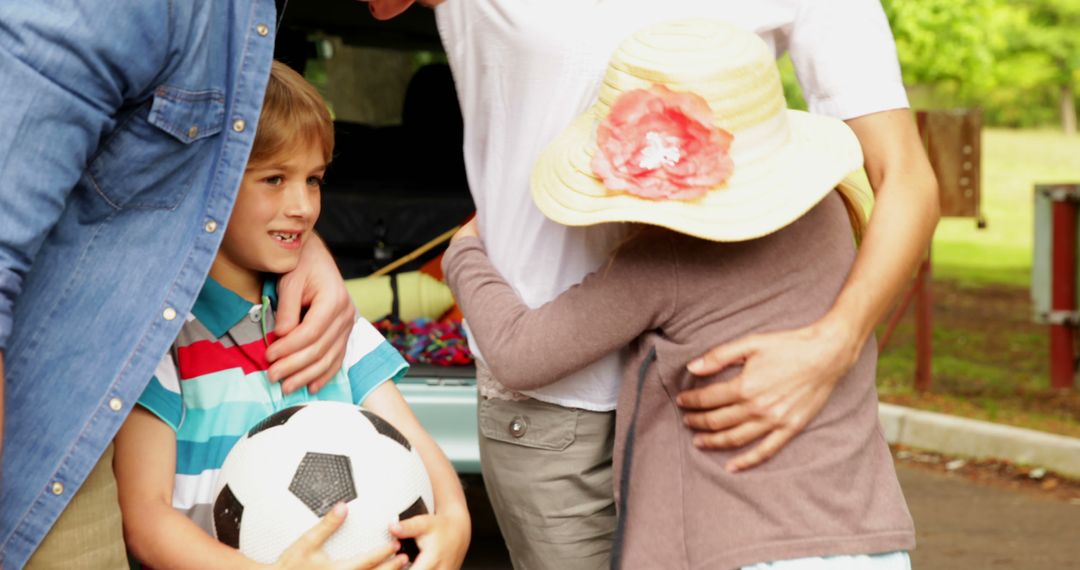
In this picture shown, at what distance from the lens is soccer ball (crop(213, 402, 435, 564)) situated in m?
2.15

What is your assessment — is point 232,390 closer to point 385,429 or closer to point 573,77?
point 385,429

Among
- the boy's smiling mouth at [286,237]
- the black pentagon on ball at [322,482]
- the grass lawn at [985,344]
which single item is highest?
the boy's smiling mouth at [286,237]

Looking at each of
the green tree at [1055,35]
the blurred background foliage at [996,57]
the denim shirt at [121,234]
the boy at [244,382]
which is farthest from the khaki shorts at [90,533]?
the green tree at [1055,35]

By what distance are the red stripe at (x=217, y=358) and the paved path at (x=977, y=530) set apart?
2.71 meters

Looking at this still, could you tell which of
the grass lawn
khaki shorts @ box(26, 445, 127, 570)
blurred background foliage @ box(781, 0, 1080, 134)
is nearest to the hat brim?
khaki shorts @ box(26, 445, 127, 570)

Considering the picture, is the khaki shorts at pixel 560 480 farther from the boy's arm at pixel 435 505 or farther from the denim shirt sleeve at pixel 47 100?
the denim shirt sleeve at pixel 47 100

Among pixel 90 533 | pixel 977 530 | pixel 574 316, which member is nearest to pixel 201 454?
pixel 90 533

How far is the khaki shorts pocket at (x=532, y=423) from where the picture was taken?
255cm

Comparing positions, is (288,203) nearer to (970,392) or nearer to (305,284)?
(305,284)

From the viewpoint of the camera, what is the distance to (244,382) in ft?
8.12

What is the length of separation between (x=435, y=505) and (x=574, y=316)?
40 centimetres

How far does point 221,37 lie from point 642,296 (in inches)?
29.8

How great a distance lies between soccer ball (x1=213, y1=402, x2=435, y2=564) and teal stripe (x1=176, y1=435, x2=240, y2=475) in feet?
0.44

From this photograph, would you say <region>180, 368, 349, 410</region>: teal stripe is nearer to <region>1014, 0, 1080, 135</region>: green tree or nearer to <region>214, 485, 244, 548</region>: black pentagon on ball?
<region>214, 485, 244, 548</region>: black pentagon on ball
